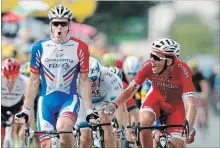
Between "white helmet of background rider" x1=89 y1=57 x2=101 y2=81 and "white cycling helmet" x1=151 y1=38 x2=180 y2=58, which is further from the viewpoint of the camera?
"white helmet of background rider" x1=89 y1=57 x2=101 y2=81

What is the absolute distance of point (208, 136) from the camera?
24.4m

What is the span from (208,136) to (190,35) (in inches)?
3955

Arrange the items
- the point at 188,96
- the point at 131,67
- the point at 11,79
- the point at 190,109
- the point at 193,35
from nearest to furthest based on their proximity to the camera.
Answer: the point at 190,109 < the point at 188,96 < the point at 11,79 < the point at 131,67 < the point at 193,35

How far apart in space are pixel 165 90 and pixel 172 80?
216mm

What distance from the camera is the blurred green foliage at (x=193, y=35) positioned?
113 m

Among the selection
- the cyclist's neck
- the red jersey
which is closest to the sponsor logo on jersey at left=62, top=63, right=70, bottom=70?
the cyclist's neck

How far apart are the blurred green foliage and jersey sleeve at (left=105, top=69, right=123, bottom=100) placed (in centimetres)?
9147

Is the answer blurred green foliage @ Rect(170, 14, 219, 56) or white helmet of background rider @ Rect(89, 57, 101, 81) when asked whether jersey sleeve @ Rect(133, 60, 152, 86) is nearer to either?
A: white helmet of background rider @ Rect(89, 57, 101, 81)

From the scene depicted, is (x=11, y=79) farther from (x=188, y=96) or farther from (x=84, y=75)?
(x=188, y=96)

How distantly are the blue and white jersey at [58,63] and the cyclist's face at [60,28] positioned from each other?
104 millimetres

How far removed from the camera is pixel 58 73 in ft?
38.7

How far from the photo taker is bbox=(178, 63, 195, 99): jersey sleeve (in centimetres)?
1164

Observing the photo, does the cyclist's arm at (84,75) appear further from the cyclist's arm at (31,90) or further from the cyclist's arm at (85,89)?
the cyclist's arm at (31,90)

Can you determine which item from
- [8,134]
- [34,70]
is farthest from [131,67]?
[34,70]
